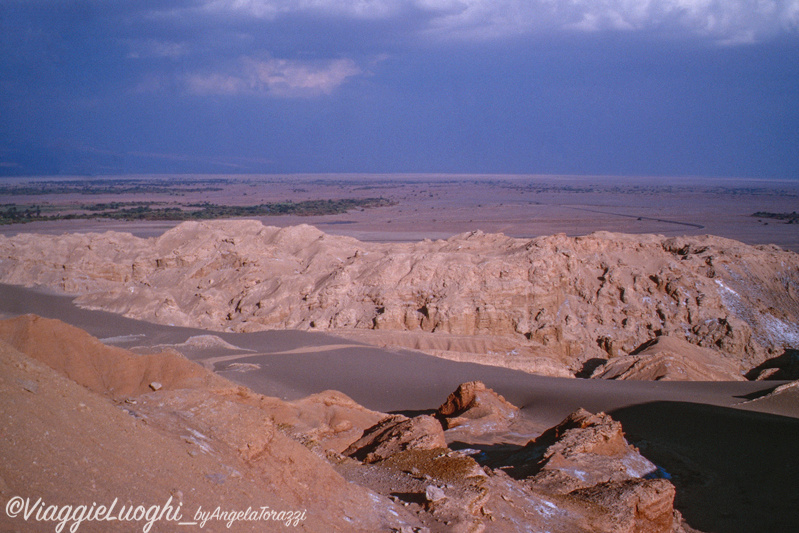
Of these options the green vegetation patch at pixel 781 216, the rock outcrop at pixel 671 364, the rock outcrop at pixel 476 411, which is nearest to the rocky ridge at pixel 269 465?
the rock outcrop at pixel 476 411

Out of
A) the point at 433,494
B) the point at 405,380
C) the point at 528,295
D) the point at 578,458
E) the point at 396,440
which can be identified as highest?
the point at 433,494

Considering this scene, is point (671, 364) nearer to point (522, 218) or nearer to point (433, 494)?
point (433, 494)

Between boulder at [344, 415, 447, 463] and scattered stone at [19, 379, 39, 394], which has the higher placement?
scattered stone at [19, 379, 39, 394]

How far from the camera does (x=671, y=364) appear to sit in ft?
51.3

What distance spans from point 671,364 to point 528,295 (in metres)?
5.07

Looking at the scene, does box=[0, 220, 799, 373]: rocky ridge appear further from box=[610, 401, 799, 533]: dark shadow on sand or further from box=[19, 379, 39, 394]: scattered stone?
box=[19, 379, 39, 394]: scattered stone

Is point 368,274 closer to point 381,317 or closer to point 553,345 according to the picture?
point 381,317

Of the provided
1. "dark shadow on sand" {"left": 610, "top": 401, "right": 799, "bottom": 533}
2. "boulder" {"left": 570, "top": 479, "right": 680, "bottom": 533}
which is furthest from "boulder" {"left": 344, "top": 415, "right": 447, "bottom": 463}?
"dark shadow on sand" {"left": 610, "top": 401, "right": 799, "bottom": 533}

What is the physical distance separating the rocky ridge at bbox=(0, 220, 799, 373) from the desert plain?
8 cm

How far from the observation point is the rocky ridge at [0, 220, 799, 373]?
18.4 metres

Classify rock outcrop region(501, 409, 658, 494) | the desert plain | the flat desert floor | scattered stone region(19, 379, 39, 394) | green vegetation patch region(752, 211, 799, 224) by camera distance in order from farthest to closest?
green vegetation patch region(752, 211, 799, 224) → the flat desert floor → rock outcrop region(501, 409, 658, 494) → the desert plain → scattered stone region(19, 379, 39, 394)

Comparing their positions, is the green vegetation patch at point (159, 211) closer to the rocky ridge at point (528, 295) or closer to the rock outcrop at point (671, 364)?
the rocky ridge at point (528, 295)

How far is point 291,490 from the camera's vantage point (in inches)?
197

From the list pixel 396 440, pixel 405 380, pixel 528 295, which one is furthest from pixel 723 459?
pixel 528 295
